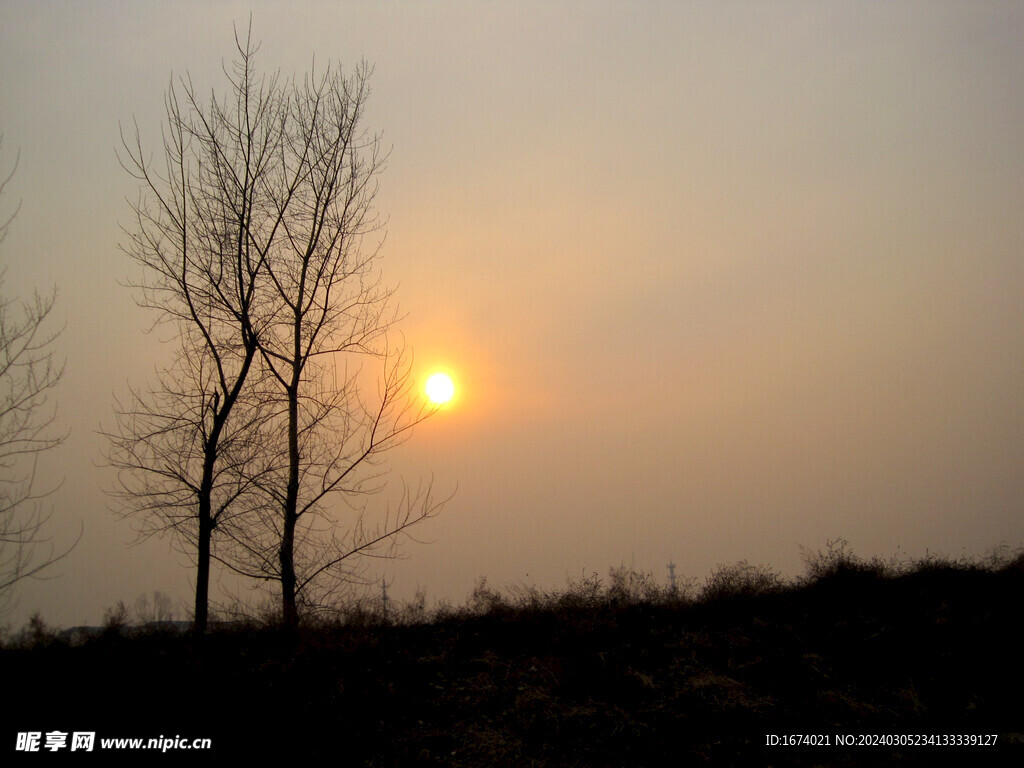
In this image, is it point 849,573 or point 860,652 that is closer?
point 860,652

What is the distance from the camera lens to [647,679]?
7.63 meters

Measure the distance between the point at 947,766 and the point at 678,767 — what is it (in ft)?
7.56

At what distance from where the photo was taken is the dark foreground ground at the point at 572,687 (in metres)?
6.59

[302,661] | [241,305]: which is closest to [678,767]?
[302,661]

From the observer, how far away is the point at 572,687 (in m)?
7.56

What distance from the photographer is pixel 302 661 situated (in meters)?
7.91

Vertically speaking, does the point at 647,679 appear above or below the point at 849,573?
below

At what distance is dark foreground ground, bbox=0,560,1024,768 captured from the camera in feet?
21.6

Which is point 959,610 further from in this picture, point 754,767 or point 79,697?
point 79,697

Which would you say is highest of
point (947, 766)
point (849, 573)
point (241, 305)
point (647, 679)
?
point (241, 305)

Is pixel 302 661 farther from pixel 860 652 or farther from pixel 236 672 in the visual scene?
pixel 860 652

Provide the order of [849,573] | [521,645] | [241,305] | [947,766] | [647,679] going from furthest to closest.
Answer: [241,305]
[849,573]
[521,645]
[647,679]
[947,766]

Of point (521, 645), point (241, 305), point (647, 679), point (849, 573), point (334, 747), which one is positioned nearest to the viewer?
point (334, 747)

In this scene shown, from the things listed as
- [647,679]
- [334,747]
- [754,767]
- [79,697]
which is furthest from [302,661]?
[754,767]
